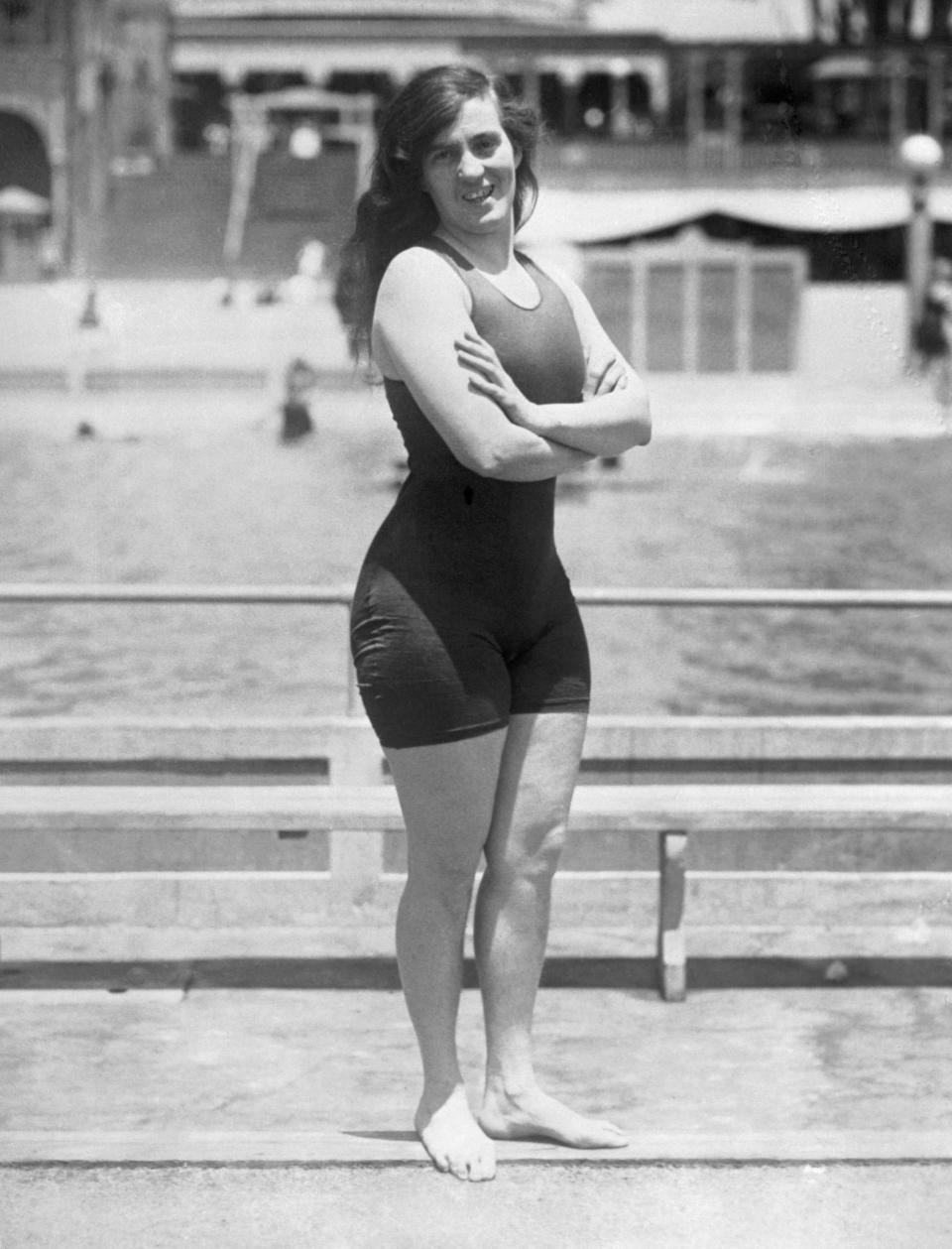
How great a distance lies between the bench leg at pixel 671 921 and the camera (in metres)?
4.97

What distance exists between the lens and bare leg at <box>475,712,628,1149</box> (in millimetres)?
3656

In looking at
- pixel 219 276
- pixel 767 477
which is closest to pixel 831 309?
pixel 219 276

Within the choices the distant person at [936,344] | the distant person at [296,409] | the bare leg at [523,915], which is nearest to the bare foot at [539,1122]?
the bare leg at [523,915]

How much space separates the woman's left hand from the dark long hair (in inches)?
10.6

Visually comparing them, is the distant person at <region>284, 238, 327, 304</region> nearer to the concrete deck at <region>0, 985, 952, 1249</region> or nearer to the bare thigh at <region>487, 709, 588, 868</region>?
the concrete deck at <region>0, 985, 952, 1249</region>

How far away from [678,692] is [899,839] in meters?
5.49

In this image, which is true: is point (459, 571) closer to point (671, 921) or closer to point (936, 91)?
point (671, 921)

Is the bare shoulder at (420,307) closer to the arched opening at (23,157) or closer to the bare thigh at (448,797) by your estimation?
the bare thigh at (448,797)

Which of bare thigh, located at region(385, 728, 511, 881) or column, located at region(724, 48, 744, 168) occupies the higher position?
bare thigh, located at region(385, 728, 511, 881)

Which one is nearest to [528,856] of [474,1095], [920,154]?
[474,1095]

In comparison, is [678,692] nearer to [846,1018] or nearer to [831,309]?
[846,1018]

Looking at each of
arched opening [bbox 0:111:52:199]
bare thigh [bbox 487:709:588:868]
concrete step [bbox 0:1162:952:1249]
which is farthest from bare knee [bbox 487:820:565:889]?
arched opening [bbox 0:111:52:199]

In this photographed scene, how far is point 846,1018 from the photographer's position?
482cm

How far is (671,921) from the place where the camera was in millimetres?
5043
